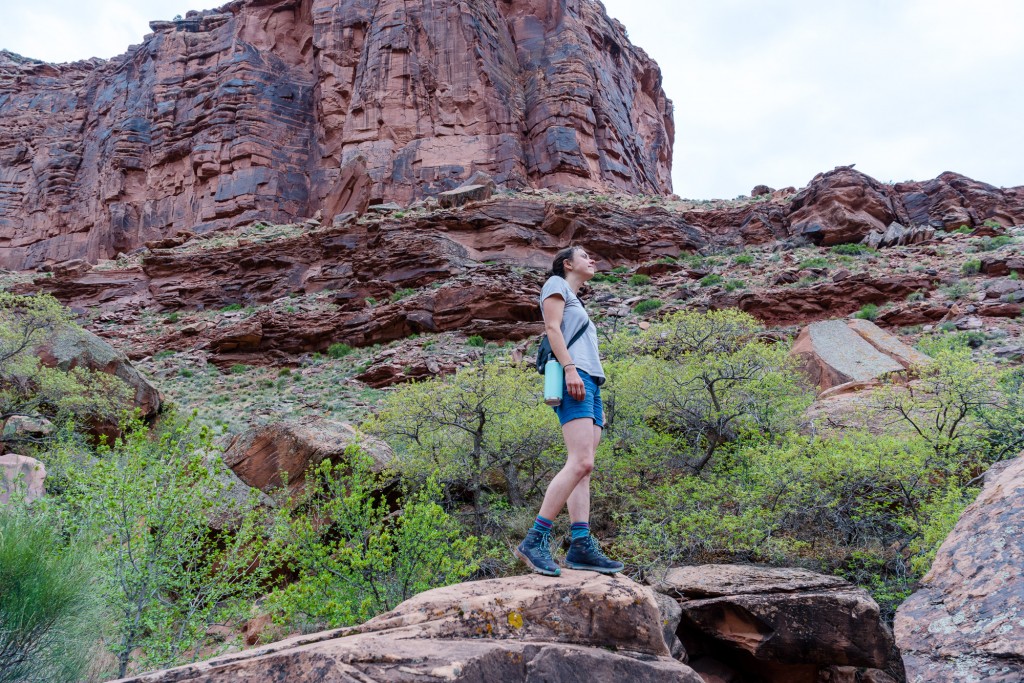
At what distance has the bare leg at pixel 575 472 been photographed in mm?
3512

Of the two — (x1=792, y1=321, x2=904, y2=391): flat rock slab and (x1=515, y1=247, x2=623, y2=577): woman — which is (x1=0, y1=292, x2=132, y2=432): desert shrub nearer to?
(x1=515, y1=247, x2=623, y2=577): woman

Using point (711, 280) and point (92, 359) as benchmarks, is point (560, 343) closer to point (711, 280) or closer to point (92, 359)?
point (92, 359)

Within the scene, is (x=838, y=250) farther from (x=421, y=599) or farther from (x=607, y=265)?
(x=421, y=599)

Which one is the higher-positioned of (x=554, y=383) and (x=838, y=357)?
(x=838, y=357)

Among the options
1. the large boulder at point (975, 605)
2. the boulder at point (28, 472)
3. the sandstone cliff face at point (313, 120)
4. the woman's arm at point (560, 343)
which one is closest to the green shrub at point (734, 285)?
the sandstone cliff face at point (313, 120)

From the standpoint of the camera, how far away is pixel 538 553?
346 centimetres

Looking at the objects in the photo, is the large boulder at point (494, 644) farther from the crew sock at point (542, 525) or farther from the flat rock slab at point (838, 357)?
the flat rock slab at point (838, 357)

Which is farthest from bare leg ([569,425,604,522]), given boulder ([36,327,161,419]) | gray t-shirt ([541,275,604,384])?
boulder ([36,327,161,419])

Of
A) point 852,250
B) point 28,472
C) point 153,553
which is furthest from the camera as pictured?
point 852,250

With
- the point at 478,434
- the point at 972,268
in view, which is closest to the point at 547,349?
the point at 478,434

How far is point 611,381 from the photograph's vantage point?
10.6 m

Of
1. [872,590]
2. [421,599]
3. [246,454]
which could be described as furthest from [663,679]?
[246,454]

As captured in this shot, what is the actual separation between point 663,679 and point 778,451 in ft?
17.6

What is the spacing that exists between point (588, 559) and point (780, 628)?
2302mm
